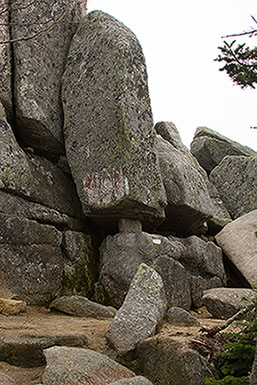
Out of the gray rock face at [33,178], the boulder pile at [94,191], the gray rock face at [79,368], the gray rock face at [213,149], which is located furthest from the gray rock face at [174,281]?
the gray rock face at [213,149]

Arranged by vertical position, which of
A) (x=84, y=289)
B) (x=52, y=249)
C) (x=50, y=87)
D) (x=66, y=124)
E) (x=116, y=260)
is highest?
(x=50, y=87)

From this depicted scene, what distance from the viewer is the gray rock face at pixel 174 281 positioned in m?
6.99

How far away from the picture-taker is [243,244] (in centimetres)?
899

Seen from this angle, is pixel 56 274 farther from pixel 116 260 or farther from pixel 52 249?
pixel 116 260

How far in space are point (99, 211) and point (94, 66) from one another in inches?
125

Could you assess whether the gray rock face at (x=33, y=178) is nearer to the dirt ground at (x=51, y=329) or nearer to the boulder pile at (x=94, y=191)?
the boulder pile at (x=94, y=191)

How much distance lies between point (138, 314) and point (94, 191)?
3.35 metres

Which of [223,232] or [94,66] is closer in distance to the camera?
[94,66]

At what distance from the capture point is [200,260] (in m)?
8.22

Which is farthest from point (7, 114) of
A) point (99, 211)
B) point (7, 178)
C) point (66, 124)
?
point (99, 211)

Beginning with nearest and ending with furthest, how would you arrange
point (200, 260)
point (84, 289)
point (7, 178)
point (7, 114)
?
point (7, 178) < point (84, 289) < point (7, 114) < point (200, 260)

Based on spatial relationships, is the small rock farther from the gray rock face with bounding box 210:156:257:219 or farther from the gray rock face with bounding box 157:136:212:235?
the gray rock face with bounding box 210:156:257:219

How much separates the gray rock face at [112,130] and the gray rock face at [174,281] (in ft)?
3.18

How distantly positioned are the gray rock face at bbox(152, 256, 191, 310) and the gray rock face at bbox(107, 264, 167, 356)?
7.40 feet
